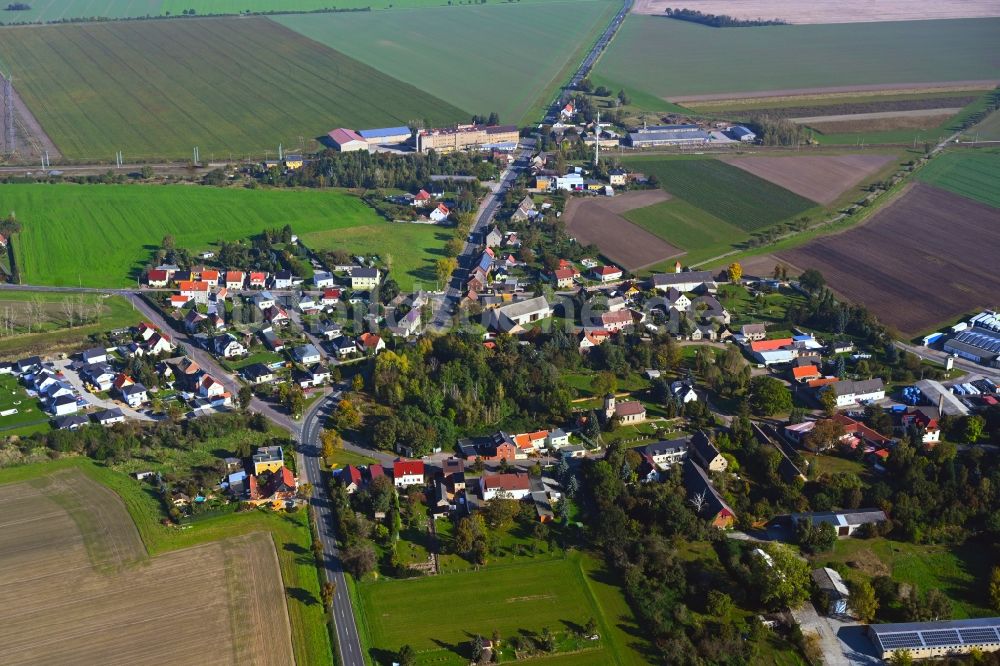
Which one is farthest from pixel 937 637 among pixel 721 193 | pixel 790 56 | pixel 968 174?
pixel 790 56

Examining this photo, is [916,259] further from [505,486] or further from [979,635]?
[505,486]

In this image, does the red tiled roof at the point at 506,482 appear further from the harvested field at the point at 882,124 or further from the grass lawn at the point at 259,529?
the harvested field at the point at 882,124

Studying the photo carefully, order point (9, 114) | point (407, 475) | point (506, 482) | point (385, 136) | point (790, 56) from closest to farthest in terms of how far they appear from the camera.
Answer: point (506, 482) < point (407, 475) < point (385, 136) < point (9, 114) < point (790, 56)

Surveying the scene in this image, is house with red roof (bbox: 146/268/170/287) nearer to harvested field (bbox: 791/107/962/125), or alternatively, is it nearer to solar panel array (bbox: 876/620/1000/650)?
solar panel array (bbox: 876/620/1000/650)

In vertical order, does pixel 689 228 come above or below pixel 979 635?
above

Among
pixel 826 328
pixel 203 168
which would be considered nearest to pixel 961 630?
pixel 826 328

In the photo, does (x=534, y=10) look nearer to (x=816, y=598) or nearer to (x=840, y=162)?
(x=840, y=162)

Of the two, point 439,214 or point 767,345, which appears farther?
point 439,214
